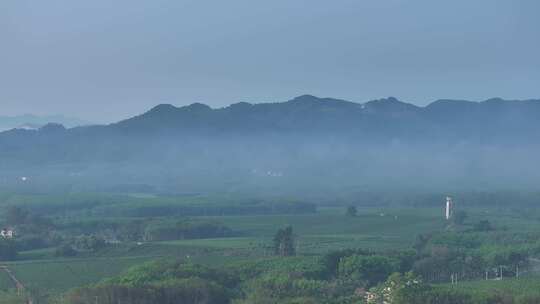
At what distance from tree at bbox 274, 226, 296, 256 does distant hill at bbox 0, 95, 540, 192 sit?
4527cm

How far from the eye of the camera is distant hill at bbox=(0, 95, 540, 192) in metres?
109

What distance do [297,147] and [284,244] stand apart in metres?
107

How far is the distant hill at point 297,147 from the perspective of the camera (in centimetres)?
10925

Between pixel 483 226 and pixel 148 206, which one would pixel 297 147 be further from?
pixel 483 226

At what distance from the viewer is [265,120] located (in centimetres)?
16012

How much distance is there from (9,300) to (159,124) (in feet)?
406

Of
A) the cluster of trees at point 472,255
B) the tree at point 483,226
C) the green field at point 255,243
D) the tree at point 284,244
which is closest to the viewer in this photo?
the cluster of trees at point 472,255

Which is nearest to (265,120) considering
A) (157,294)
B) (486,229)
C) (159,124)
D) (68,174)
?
(159,124)

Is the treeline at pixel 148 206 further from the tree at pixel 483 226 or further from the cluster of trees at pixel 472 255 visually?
the cluster of trees at pixel 472 255

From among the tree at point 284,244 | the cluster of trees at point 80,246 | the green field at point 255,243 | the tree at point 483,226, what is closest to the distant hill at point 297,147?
the green field at point 255,243

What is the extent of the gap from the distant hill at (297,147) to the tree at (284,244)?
45.3m

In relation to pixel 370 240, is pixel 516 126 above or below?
above

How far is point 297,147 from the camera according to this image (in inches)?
5851

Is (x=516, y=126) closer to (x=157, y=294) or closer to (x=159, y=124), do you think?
(x=159, y=124)
